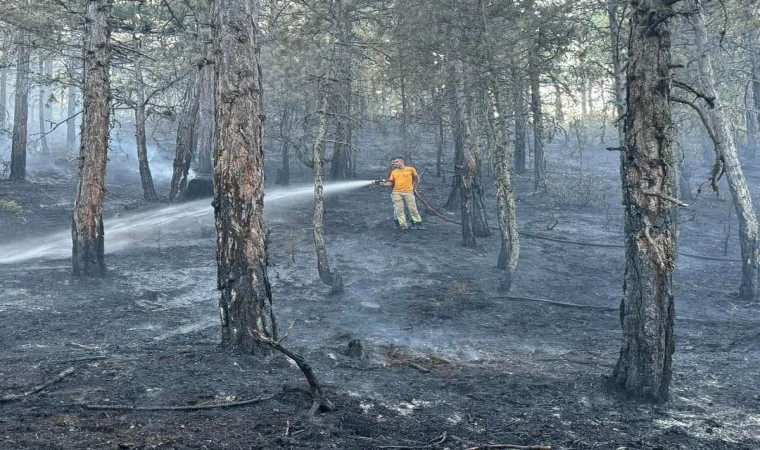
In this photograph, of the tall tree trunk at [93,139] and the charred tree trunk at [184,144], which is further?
the charred tree trunk at [184,144]

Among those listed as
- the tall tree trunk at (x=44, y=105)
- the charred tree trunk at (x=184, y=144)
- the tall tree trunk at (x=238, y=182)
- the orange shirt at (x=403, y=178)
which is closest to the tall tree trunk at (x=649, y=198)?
the tall tree trunk at (x=238, y=182)

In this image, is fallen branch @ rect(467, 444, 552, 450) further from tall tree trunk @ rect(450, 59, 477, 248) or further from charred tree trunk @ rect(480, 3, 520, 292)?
tall tree trunk @ rect(450, 59, 477, 248)

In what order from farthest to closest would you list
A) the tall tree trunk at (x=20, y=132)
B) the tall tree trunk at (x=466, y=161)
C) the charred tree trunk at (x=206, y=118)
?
1. the tall tree trunk at (x=20, y=132)
2. the charred tree trunk at (x=206, y=118)
3. the tall tree trunk at (x=466, y=161)

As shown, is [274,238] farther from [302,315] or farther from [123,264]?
[302,315]

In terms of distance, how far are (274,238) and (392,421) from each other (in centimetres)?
1190

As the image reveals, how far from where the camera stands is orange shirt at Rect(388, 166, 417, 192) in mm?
18359

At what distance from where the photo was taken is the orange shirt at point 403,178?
18359 mm

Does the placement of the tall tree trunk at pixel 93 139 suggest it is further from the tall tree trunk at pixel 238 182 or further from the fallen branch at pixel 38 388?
the fallen branch at pixel 38 388

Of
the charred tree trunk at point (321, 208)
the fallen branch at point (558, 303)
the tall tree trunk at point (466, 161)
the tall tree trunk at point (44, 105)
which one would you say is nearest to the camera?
the charred tree trunk at point (321, 208)

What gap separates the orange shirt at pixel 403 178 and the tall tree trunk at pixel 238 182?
10395mm

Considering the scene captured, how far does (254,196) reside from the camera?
8062 millimetres

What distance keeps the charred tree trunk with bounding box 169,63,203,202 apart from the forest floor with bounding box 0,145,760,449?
153 centimetres

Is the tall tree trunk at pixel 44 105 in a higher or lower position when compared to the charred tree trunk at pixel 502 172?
higher

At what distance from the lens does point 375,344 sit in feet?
34.7
